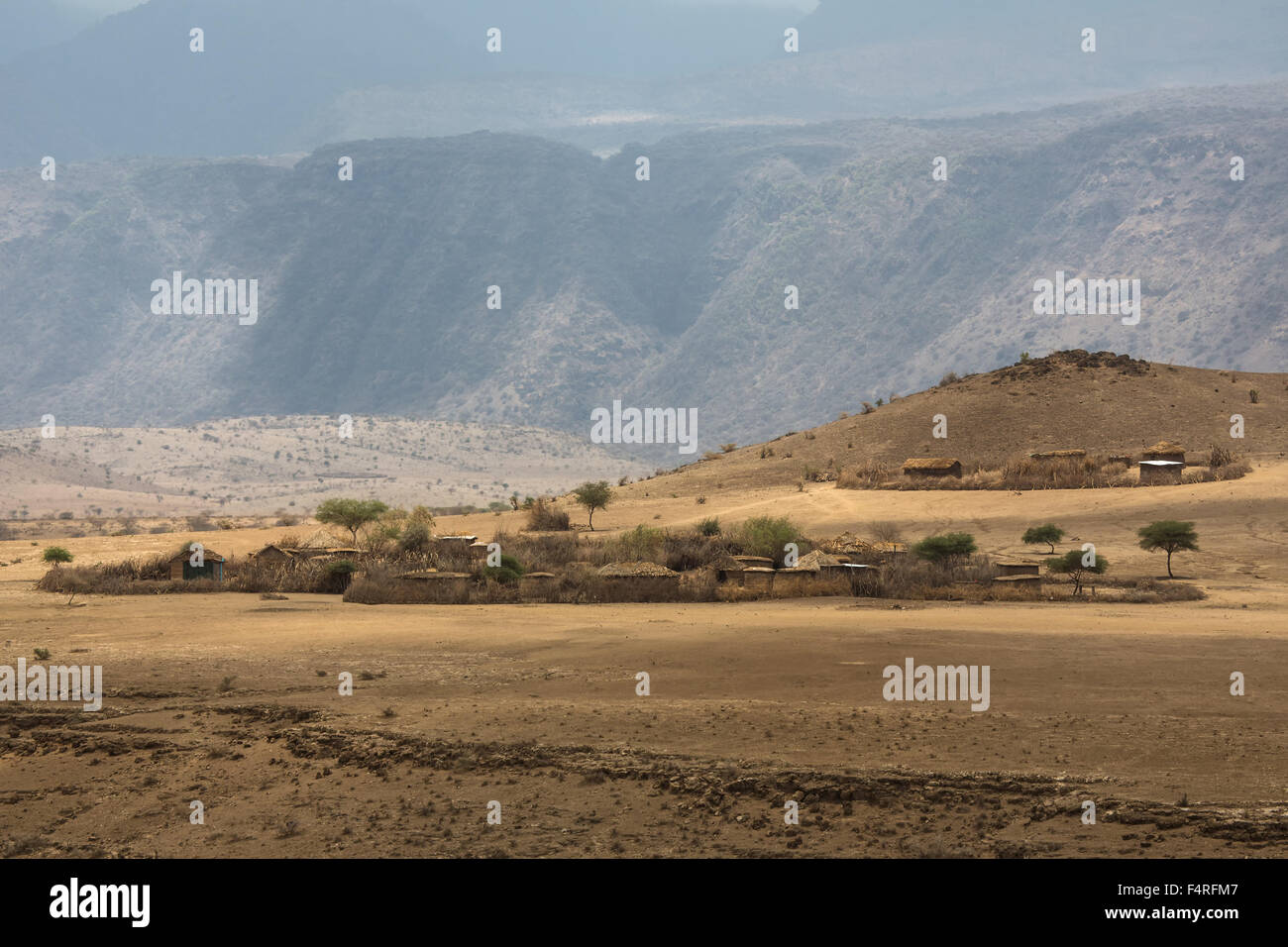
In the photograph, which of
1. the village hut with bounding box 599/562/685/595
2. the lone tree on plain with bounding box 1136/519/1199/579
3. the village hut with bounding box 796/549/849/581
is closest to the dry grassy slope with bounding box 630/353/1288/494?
the lone tree on plain with bounding box 1136/519/1199/579

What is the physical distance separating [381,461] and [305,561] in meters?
92.6

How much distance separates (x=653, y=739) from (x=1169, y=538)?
24947mm

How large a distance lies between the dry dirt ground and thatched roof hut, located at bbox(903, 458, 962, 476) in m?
29.6

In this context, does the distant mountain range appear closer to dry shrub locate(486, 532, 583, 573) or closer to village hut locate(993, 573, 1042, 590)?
dry shrub locate(486, 532, 583, 573)

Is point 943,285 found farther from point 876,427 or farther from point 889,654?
point 889,654

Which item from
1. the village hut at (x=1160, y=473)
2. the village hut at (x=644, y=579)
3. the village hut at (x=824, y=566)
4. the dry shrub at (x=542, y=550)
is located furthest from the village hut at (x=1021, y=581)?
the village hut at (x=1160, y=473)

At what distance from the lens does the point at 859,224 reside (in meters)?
188

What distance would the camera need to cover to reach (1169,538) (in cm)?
3781

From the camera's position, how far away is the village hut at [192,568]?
38312mm

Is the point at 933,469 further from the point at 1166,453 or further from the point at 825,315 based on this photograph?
the point at 825,315

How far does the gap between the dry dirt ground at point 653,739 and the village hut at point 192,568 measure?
31.4 ft

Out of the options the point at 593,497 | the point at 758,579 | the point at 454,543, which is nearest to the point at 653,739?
the point at 758,579

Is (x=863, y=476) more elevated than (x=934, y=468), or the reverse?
(x=934, y=468)
